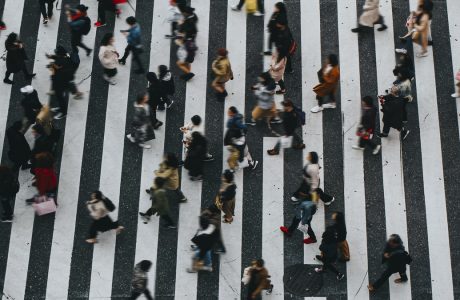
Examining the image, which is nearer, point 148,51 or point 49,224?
point 49,224

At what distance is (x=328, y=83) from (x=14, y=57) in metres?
6.39

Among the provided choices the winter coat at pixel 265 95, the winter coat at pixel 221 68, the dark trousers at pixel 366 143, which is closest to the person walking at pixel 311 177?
the dark trousers at pixel 366 143

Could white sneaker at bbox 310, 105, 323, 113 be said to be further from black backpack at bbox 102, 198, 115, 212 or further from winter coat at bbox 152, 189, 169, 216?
black backpack at bbox 102, 198, 115, 212

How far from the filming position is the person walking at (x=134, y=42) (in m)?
16.5

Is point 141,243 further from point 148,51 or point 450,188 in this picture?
point 450,188

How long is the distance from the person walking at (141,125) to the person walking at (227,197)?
1954mm

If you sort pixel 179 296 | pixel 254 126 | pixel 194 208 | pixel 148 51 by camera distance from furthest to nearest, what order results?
1. pixel 148 51
2. pixel 254 126
3. pixel 194 208
4. pixel 179 296

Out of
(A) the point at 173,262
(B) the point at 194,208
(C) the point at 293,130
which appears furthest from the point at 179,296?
(C) the point at 293,130

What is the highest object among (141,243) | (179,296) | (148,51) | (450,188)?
(148,51)

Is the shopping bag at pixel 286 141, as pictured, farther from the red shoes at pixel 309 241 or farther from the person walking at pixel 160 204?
the person walking at pixel 160 204

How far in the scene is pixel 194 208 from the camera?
15570 millimetres

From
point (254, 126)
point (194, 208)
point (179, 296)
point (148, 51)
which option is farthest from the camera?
point (148, 51)

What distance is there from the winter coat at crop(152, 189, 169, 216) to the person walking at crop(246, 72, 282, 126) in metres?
2.96

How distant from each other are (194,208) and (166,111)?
94.5 inches
